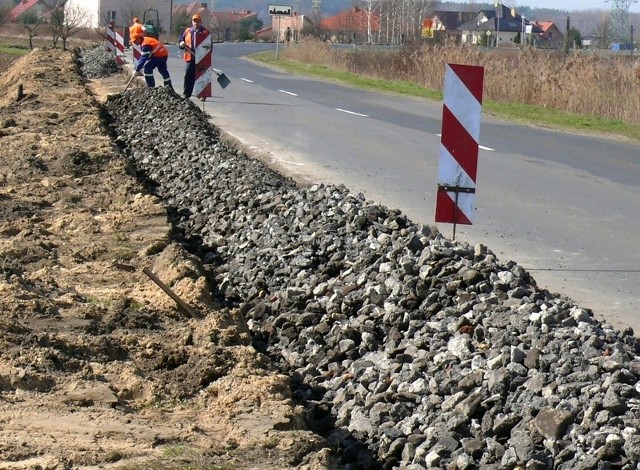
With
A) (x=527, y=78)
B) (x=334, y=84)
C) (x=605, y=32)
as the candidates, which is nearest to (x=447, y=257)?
(x=527, y=78)

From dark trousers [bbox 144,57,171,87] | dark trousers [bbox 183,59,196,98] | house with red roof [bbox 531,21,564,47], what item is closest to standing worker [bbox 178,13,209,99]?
dark trousers [bbox 183,59,196,98]

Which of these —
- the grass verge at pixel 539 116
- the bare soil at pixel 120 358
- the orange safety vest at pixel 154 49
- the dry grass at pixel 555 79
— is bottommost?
the grass verge at pixel 539 116

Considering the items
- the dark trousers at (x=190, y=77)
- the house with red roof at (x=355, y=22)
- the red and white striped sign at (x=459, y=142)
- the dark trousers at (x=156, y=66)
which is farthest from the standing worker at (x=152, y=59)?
the house with red roof at (x=355, y=22)

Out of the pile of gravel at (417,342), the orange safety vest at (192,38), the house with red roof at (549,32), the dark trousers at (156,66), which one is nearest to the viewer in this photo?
the pile of gravel at (417,342)

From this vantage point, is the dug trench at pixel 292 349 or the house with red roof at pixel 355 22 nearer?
the dug trench at pixel 292 349

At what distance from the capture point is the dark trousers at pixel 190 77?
74.5 ft

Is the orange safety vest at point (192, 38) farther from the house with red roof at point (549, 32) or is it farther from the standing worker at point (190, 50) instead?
the house with red roof at point (549, 32)

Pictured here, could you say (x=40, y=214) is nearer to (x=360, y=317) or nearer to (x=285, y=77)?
(x=360, y=317)

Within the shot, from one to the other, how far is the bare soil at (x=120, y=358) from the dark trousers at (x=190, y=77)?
1150 cm

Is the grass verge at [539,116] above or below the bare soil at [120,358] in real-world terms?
below

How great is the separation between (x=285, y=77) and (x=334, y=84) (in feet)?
12.6

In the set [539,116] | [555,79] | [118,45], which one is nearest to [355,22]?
[118,45]

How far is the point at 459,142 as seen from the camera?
317 inches

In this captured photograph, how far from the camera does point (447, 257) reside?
707 cm
